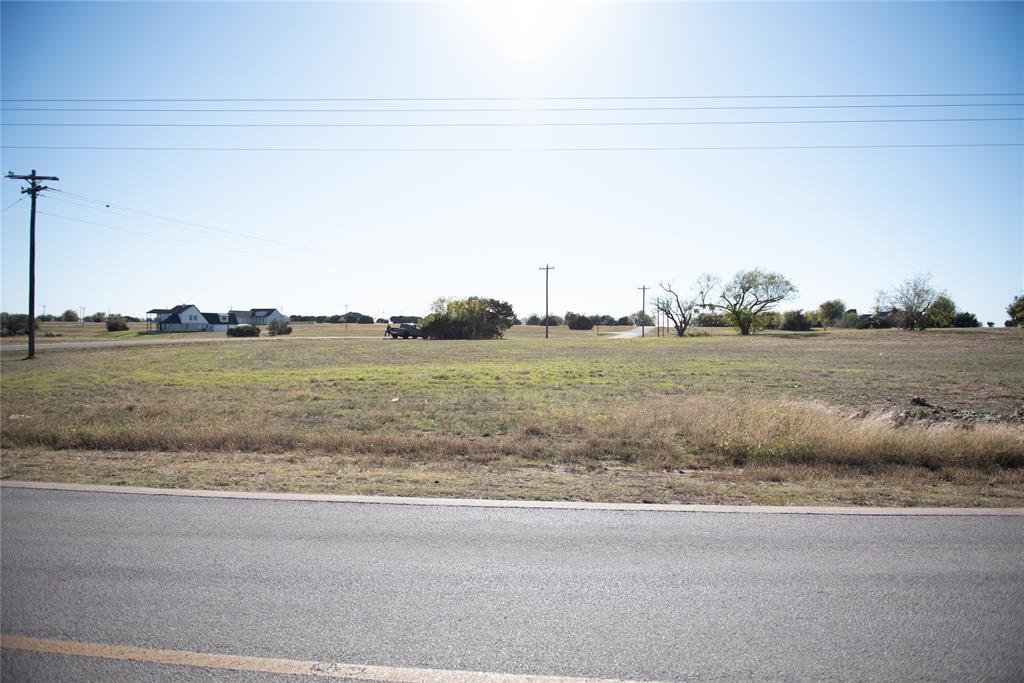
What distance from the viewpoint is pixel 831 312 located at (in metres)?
138

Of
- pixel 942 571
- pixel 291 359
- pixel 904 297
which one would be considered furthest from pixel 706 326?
pixel 942 571

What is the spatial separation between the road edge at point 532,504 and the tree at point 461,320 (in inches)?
2615

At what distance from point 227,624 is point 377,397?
13.4 meters

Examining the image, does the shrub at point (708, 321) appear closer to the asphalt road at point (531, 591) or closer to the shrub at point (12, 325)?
the shrub at point (12, 325)

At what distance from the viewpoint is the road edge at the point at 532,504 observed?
5820 millimetres

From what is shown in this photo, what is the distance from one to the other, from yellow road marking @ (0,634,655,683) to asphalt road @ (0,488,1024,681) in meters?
0.06

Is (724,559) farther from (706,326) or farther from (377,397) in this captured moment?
(706,326)

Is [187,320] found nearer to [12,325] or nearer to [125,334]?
[125,334]

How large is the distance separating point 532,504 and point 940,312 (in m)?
97.3

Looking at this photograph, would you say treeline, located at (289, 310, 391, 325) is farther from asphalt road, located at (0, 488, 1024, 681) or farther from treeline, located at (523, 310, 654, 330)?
asphalt road, located at (0, 488, 1024, 681)

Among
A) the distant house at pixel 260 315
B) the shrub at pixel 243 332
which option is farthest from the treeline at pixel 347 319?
the shrub at pixel 243 332

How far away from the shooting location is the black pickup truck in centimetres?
7194

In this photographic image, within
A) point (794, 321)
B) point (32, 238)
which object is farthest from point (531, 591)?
point (794, 321)

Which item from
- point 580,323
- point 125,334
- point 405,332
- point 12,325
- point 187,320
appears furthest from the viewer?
point 580,323
